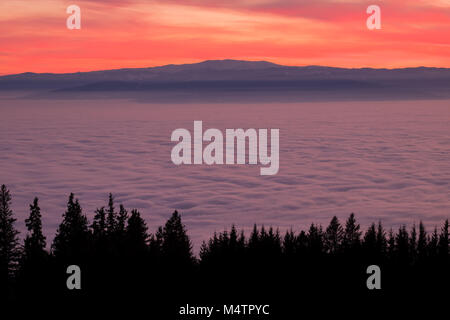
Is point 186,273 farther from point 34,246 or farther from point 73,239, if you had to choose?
point 34,246

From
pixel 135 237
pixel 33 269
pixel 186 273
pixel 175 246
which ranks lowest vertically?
pixel 186 273

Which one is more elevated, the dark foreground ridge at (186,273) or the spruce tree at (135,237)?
the spruce tree at (135,237)

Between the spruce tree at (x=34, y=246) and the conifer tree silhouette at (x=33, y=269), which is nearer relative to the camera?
the conifer tree silhouette at (x=33, y=269)

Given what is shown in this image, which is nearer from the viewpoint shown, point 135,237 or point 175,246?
point 175,246

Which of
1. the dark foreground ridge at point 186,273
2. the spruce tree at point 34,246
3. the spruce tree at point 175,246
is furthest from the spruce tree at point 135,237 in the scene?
the spruce tree at point 34,246

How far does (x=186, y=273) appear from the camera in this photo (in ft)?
128

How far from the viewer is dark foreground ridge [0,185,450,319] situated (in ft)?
114

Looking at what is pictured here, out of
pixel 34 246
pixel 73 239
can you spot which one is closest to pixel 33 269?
pixel 34 246

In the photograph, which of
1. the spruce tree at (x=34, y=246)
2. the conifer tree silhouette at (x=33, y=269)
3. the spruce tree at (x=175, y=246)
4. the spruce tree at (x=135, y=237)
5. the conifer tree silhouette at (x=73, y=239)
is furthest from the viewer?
the spruce tree at (x=135, y=237)

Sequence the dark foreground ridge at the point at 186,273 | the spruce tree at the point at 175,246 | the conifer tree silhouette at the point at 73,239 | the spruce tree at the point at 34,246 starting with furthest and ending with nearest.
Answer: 1. the spruce tree at the point at 175,246
2. the conifer tree silhouette at the point at 73,239
3. the spruce tree at the point at 34,246
4. the dark foreground ridge at the point at 186,273

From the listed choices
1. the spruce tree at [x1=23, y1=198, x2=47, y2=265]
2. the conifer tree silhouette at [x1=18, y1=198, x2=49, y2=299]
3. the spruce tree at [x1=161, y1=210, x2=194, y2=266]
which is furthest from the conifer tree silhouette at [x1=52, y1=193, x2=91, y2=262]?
the spruce tree at [x1=161, y1=210, x2=194, y2=266]

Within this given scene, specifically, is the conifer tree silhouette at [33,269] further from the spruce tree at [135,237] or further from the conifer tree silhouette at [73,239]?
the spruce tree at [135,237]

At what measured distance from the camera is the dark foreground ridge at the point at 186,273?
3486 centimetres
